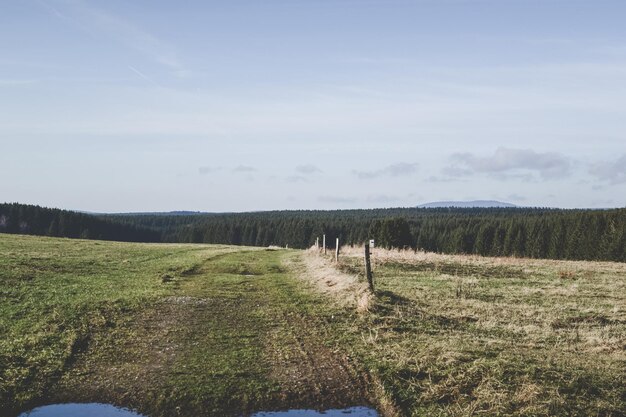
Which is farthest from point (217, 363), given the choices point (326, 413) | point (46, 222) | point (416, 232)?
point (46, 222)

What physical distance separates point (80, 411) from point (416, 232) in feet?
457

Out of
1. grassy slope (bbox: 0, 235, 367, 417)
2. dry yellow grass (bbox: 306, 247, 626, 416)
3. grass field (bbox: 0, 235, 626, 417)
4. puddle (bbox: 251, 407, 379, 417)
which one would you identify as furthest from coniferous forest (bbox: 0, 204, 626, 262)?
puddle (bbox: 251, 407, 379, 417)

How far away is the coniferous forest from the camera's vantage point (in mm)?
90419

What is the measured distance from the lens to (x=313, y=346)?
467 inches

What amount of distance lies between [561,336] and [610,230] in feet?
287

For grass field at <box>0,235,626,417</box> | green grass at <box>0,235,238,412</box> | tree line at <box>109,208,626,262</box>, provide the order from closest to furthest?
grass field at <box>0,235,626,417</box> → green grass at <box>0,235,238,412</box> → tree line at <box>109,208,626,262</box>

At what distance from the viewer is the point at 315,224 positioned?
146 m

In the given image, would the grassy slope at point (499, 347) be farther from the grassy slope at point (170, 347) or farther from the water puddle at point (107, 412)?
the grassy slope at point (170, 347)

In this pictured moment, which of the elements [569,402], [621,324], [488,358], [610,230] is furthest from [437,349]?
[610,230]

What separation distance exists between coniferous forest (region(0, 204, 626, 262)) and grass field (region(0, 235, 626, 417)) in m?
70.3

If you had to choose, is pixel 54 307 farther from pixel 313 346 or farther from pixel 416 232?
pixel 416 232

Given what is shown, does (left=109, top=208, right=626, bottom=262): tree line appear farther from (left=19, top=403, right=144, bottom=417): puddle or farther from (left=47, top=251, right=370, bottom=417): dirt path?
(left=19, top=403, right=144, bottom=417): puddle

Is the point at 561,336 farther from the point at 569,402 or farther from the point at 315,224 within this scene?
the point at 315,224

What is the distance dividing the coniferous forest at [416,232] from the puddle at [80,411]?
80162 millimetres
